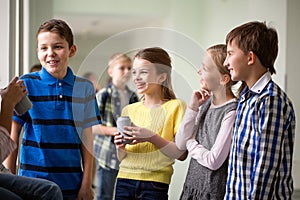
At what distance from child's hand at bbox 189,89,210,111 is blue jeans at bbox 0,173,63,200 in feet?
1.60

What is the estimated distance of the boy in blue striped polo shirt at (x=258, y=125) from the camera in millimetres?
1262

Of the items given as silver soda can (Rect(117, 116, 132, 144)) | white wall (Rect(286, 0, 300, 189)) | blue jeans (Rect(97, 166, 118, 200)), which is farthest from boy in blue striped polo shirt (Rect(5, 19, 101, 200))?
white wall (Rect(286, 0, 300, 189))

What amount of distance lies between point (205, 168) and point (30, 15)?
1.15 meters

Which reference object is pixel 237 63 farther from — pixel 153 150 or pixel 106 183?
pixel 106 183

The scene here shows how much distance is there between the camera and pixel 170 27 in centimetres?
227

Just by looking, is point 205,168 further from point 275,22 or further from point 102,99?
point 275,22

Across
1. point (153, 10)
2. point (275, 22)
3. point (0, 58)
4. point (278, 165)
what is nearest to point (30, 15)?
point (0, 58)

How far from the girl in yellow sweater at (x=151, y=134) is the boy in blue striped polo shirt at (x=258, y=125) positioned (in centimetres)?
27

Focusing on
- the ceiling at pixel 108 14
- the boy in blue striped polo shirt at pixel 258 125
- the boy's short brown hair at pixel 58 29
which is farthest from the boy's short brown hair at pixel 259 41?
the ceiling at pixel 108 14

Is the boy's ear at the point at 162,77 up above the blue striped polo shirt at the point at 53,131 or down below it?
above

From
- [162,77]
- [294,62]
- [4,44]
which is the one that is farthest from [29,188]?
[294,62]

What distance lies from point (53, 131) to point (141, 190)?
1.07 feet

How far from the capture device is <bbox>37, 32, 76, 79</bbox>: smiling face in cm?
156

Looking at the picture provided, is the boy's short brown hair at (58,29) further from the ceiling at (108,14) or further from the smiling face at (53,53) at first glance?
the ceiling at (108,14)
